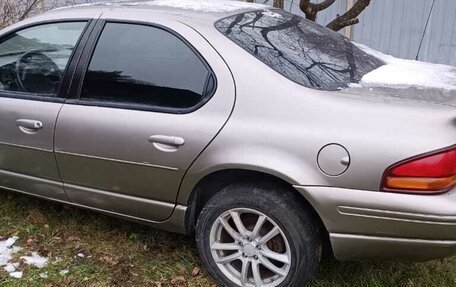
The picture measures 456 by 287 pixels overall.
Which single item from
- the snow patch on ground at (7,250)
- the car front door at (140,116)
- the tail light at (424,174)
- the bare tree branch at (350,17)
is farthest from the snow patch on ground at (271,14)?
the snow patch on ground at (7,250)

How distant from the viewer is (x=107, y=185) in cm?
308

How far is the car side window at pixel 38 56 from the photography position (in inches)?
129

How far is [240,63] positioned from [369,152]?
821 millimetres

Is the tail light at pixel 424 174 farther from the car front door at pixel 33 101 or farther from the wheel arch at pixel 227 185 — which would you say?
the car front door at pixel 33 101

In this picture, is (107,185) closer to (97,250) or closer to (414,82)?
(97,250)

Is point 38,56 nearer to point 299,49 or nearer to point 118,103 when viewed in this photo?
point 118,103

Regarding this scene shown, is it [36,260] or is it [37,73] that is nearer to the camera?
[36,260]

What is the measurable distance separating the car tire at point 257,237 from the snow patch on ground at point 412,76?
0.80 metres

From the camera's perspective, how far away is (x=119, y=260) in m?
3.27

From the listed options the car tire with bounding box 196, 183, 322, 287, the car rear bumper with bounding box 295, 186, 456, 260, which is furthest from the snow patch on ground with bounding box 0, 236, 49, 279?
the car rear bumper with bounding box 295, 186, 456, 260

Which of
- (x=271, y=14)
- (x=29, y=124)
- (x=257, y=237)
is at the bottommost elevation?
(x=257, y=237)

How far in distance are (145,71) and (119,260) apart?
1187 millimetres

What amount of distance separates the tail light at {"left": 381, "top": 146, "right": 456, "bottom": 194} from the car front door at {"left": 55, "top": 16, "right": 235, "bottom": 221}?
88 centimetres

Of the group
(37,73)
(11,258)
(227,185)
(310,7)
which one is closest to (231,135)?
(227,185)
